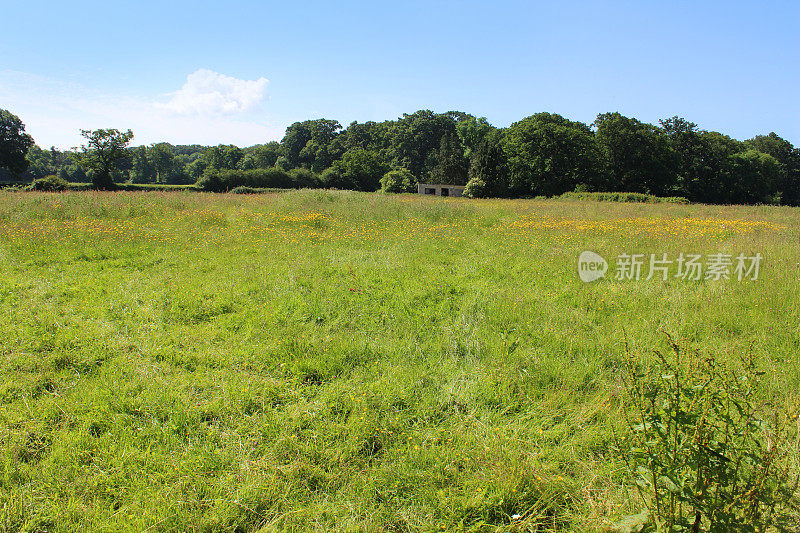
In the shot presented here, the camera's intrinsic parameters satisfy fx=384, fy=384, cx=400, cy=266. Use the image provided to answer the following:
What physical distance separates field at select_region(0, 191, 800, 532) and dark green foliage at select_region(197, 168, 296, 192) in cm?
3711

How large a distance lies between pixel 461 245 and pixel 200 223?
809 cm

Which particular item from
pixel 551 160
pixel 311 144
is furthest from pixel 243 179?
pixel 551 160

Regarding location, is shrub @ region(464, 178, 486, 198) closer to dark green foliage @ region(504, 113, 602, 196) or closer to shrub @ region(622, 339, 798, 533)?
dark green foliage @ region(504, 113, 602, 196)

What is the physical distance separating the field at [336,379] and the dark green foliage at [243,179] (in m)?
37.1

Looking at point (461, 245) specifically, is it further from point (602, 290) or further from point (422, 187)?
point (422, 187)

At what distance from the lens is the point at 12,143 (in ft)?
164

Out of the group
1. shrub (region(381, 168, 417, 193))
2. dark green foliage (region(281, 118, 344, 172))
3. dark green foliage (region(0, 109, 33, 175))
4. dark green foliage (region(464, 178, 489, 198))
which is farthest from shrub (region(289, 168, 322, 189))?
dark green foliage (region(0, 109, 33, 175))

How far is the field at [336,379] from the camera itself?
8.25ft

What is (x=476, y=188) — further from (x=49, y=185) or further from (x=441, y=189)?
(x=49, y=185)

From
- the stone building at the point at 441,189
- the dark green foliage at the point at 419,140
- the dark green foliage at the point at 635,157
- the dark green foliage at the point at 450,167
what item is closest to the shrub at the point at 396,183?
the stone building at the point at 441,189

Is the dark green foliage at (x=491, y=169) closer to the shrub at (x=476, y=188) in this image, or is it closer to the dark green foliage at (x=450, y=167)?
the shrub at (x=476, y=188)

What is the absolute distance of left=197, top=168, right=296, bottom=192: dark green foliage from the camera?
139 ft

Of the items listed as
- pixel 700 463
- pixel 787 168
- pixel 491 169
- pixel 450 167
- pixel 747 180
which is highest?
pixel 787 168

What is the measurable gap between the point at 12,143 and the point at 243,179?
3169cm
